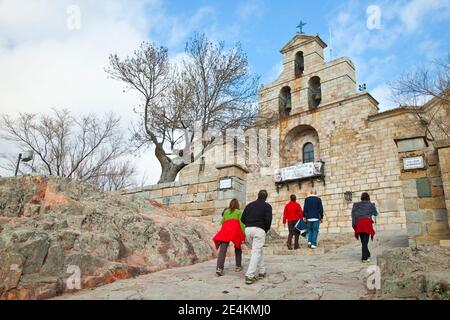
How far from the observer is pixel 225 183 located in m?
9.66

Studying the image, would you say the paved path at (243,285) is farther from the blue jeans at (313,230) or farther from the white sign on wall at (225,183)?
the white sign on wall at (225,183)

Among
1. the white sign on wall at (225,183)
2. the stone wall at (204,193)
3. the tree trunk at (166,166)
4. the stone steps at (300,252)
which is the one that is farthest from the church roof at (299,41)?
the stone steps at (300,252)

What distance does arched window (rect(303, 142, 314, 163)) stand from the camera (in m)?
19.8

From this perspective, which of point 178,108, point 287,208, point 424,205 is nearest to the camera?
point 424,205

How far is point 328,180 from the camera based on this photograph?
17359mm

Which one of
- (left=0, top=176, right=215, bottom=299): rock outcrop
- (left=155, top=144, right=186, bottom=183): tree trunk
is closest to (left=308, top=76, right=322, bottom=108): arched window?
(left=155, top=144, right=186, bottom=183): tree trunk

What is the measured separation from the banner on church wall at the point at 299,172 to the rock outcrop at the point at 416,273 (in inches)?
502

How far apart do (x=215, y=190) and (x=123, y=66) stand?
32.8ft

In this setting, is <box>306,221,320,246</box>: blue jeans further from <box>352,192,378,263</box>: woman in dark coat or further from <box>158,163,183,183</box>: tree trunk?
<box>158,163,183,183</box>: tree trunk

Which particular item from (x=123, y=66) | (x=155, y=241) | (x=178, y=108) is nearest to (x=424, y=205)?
(x=155, y=241)

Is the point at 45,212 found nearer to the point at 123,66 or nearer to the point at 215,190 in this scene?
the point at 215,190

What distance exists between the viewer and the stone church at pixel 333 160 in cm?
759

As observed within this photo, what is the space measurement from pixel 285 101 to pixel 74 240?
18.3 metres

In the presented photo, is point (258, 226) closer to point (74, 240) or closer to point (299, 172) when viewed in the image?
point (74, 240)
